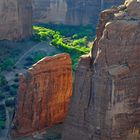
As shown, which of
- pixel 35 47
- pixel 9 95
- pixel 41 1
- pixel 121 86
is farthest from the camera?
pixel 41 1

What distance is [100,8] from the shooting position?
101 meters

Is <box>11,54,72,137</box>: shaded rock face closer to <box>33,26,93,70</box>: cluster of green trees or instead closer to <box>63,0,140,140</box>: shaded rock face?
<box>63,0,140,140</box>: shaded rock face

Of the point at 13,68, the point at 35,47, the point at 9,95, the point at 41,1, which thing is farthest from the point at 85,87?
the point at 41,1

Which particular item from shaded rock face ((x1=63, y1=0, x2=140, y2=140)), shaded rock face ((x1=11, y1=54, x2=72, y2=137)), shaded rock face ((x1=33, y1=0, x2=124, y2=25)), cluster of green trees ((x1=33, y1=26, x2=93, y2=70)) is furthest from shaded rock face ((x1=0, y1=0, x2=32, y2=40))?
shaded rock face ((x1=63, y1=0, x2=140, y2=140))

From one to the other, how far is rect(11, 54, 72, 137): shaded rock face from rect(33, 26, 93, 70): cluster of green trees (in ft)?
93.0

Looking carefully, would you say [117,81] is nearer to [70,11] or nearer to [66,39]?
[66,39]

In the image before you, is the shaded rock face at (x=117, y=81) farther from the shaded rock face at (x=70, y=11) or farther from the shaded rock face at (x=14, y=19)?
the shaded rock face at (x=70, y=11)

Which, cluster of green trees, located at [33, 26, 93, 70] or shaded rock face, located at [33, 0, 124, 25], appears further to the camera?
shaded rock face, located at [33, 0, 124, 25]

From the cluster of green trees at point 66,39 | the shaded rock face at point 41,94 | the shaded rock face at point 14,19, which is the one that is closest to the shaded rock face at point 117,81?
the shaded rock face at point 41,94

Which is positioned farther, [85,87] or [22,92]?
[22,92]

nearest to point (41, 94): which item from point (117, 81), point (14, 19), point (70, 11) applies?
point (117, 81)

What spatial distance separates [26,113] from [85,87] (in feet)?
24.6

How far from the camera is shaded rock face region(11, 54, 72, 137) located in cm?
3938

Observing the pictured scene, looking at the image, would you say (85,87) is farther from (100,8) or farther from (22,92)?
(100,8)
